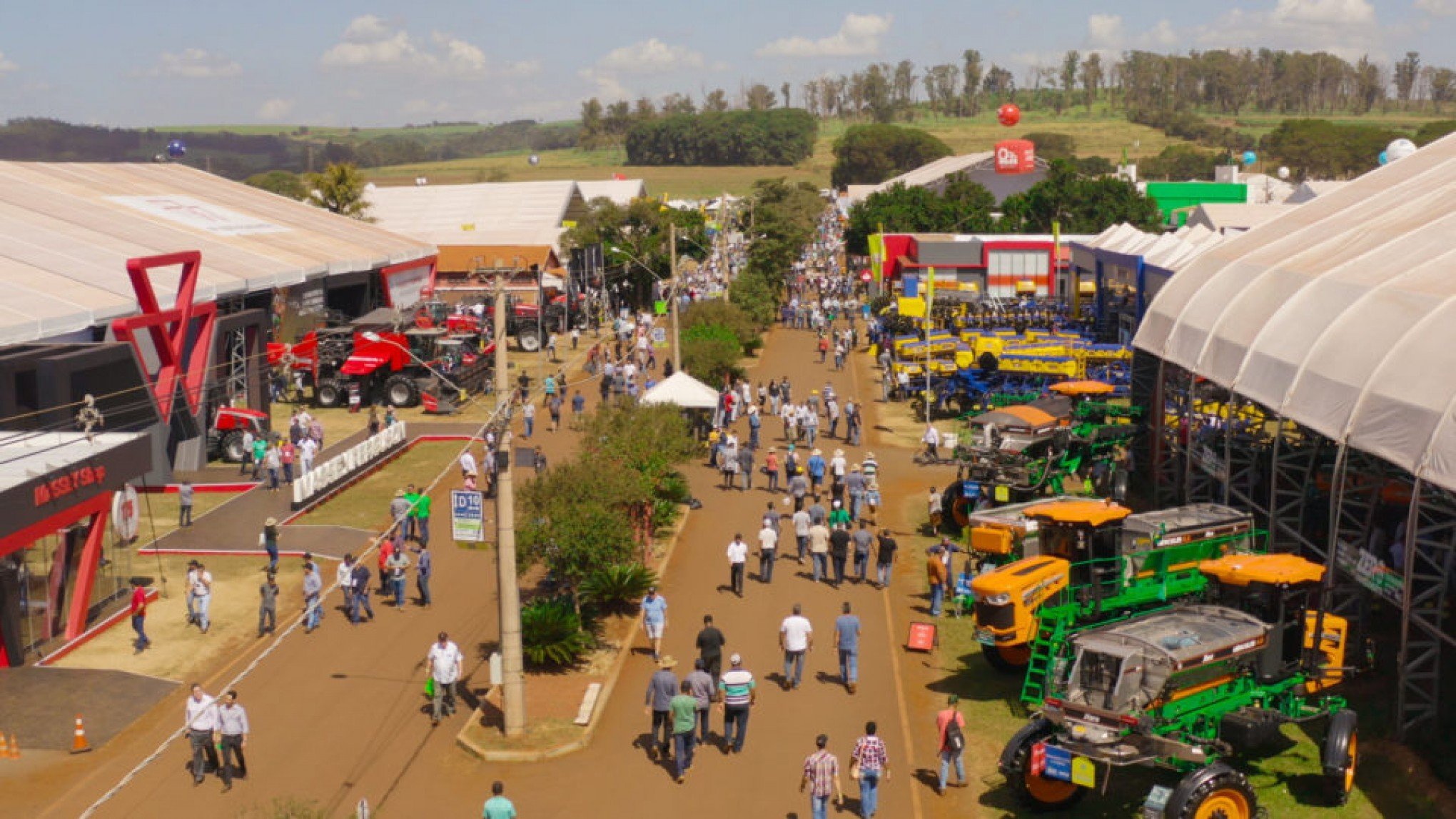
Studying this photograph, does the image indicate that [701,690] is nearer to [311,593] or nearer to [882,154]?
[311,593]

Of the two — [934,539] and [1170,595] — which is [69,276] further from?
[1170,595]

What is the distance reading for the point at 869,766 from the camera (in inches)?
566

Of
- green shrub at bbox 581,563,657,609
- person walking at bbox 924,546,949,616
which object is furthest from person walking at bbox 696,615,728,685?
person walking at bbox 924,546,949,616

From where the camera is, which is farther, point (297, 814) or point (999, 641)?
Result: point (999, 641)

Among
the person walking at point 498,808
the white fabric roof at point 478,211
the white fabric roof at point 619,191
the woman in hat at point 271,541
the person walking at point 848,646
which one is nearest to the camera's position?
the person walking at point 498,808

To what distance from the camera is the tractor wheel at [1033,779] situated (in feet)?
46.8

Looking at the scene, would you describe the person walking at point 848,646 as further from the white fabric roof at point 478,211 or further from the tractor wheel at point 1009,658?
the white fabric roof at point 478,211

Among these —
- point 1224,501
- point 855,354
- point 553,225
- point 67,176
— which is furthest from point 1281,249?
point 553,225

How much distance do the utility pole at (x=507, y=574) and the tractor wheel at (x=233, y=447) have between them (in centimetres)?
2097

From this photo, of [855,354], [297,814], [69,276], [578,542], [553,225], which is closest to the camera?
[297,814]

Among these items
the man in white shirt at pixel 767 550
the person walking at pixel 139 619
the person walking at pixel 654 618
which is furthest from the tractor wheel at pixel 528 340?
the person walking at pixel 654 618

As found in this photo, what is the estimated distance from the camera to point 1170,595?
57.9 ft

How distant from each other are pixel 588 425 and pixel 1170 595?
12518 millimetres

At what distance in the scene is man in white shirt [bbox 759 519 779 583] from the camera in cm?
2380
